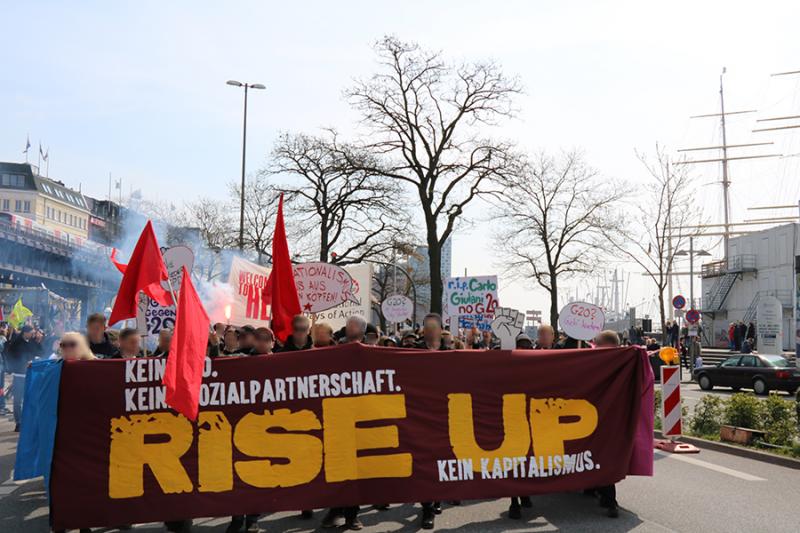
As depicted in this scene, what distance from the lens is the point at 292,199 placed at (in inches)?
1542

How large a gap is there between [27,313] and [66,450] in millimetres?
15444

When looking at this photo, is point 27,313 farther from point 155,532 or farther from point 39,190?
point 39,190

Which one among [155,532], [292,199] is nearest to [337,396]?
[155,532]

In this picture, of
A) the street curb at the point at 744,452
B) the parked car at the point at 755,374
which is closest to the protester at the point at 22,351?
the street curb at the point at 744,452

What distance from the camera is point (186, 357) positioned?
21.0 ft

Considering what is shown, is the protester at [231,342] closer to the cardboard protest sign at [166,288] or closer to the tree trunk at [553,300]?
the cardboard protest sign at [166,288]

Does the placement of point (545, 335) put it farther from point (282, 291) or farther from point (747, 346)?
point (747, 346)

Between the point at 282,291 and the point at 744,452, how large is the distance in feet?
23.1

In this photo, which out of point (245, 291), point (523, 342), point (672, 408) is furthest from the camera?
point (245, 291)

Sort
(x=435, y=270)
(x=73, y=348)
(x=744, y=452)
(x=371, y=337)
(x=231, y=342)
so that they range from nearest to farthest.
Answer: (x=73, y=348) < (x=371, y=337) < (x=231, y=342) < (x=744, y=452) < (x=435, y=270)

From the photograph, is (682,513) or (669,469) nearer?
(682,513)

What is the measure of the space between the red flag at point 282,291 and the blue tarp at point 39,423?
2331 millimetres

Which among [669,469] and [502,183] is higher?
[502,183]

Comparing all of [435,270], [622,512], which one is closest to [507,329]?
[622,512]
